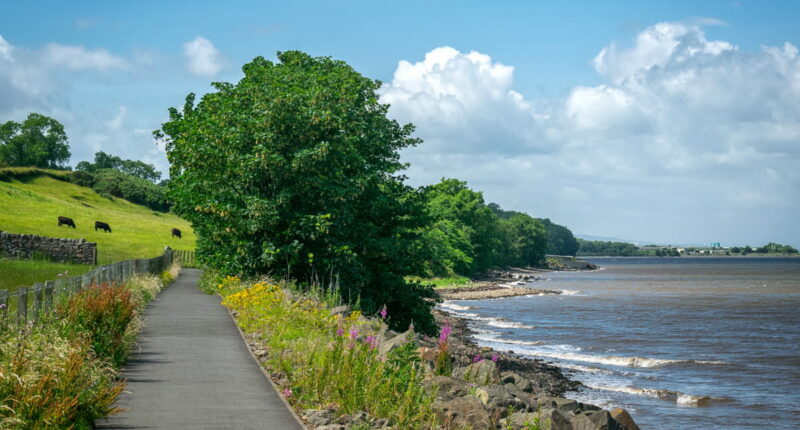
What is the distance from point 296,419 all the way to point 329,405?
1.98 feet

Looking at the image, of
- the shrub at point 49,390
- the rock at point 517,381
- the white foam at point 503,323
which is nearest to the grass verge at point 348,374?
the shrub at point 49,390

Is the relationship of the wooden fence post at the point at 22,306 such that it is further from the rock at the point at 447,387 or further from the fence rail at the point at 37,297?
the rock at the point at 447,387

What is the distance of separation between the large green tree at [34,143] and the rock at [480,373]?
14922 cm

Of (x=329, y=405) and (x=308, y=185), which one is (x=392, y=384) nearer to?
(x=329, y=405)

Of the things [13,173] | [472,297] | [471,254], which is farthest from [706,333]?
[13,173]

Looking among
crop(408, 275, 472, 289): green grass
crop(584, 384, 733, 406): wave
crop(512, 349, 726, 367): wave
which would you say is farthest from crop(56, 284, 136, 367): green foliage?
crop(408, 275, 472, 289): green grass

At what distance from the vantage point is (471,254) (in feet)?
399

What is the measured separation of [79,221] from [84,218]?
374cm

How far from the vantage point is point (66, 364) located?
978cm

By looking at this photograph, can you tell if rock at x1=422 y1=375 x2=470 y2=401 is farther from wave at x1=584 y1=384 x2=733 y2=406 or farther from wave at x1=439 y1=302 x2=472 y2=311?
wave at x1=439 y1=302 x2=472 y2=311

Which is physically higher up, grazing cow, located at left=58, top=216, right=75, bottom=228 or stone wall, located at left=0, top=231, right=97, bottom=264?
grazing cow, located at left=58, top=216, right=75, bottom=228

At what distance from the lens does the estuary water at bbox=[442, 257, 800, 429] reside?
25672mm

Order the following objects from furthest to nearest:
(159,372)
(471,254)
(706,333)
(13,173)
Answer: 1. (471,254)
2. (13,173)
3. (706,333)
4. (159,372)

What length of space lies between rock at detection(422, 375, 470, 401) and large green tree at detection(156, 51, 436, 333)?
13.3 meters
